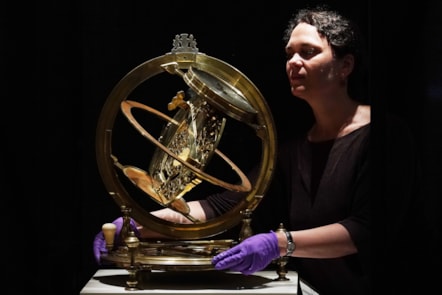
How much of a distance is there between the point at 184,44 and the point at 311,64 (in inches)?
14.0

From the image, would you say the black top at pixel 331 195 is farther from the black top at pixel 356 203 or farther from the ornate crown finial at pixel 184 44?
the ornate crown finial at pixel 184 44

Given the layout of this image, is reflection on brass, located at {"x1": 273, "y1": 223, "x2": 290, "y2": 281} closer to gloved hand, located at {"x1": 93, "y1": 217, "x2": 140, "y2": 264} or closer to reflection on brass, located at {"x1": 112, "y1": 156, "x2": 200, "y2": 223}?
reflection on brass, located at {"x1": 112, "y1": 156, "x2": 200, "y2": 223}

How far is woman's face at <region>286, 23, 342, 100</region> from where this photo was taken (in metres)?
2.47

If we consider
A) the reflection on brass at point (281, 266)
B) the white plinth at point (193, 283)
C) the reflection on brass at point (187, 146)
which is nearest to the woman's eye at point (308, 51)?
the reflection on brass at point (187, 146)

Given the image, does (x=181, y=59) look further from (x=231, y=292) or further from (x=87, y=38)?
(x=231, y=292)

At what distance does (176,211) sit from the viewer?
2.44m

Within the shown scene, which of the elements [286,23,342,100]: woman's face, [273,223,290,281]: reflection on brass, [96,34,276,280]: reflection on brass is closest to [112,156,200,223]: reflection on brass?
[96,34,276,280]: reflection on brass

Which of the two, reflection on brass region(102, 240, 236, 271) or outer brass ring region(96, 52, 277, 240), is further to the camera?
outer brass ring region(96, 52, 277, 240)

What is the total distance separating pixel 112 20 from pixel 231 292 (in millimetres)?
871

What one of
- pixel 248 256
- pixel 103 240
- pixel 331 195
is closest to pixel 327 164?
pixel 331 195

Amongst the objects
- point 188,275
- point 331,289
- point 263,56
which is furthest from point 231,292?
point 263,56

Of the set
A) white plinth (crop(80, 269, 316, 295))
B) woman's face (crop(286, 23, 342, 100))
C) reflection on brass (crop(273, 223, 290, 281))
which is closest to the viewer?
white plinth (crop(80, 269, 316, 295))

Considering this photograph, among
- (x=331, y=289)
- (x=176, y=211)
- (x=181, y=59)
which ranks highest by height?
(x=181, y=59)

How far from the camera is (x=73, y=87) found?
2.54 meters
